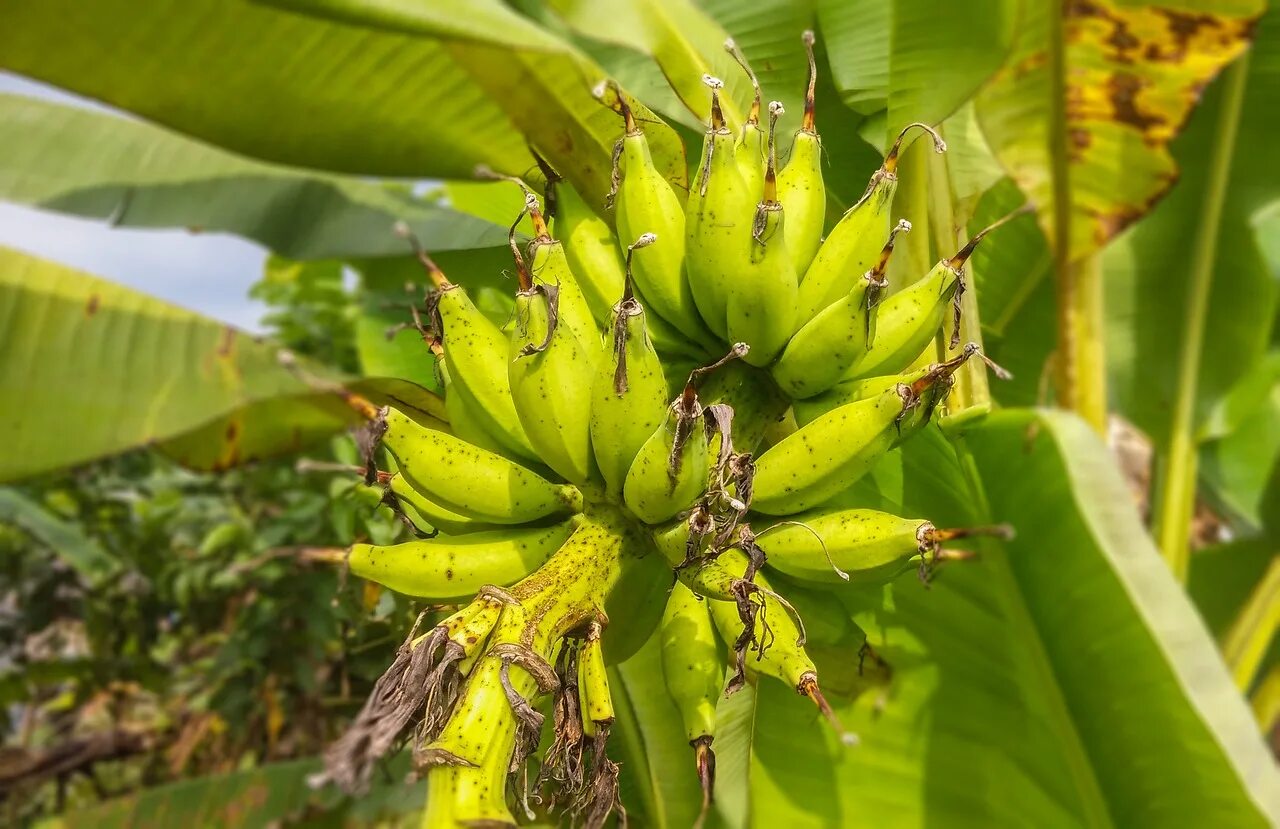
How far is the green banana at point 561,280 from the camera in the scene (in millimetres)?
679

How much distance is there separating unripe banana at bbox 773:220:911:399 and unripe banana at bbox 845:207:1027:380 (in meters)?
0.03

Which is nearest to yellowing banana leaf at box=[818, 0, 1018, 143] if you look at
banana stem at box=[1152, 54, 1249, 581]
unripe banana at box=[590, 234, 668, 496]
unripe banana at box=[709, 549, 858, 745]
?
unripe banana at box=[590, 234, 668, 496]

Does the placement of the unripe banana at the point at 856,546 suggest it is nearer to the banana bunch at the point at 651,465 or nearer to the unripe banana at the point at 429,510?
the banana bunch at the point at 651,465

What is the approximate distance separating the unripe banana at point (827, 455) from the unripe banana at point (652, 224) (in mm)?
163

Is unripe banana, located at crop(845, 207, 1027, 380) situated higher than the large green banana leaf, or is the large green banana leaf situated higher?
unripe banana, located at crop(845, 207, 1027, 380)

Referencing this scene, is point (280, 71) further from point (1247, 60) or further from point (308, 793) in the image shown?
point (1247, 60)

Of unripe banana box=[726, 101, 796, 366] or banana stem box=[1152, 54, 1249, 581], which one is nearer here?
unripe banana box=[726, 101, 796, 366]

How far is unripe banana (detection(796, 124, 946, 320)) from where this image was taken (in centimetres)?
68

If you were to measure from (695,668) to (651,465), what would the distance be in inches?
6.2

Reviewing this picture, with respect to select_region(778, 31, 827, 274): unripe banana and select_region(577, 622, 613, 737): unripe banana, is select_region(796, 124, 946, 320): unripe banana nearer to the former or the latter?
select_region(778, 31, 827, 274): unripe banana

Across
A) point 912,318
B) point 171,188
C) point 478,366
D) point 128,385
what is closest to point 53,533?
point 171,188

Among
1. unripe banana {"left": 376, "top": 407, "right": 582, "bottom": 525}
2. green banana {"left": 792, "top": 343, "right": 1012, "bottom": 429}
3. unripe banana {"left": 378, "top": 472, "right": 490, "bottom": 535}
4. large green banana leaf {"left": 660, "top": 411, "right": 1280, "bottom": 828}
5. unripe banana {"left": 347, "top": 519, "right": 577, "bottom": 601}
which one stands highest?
green banana {"left": 792, "top": 343, "right": 1012, "bottom": 429}

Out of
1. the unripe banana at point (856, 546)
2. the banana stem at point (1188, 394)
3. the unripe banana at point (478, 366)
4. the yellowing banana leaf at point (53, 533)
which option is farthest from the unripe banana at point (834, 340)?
the yellowing banana leaf at point (53, 533)

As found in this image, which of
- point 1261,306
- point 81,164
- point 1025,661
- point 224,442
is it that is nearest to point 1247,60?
point 1261,306
